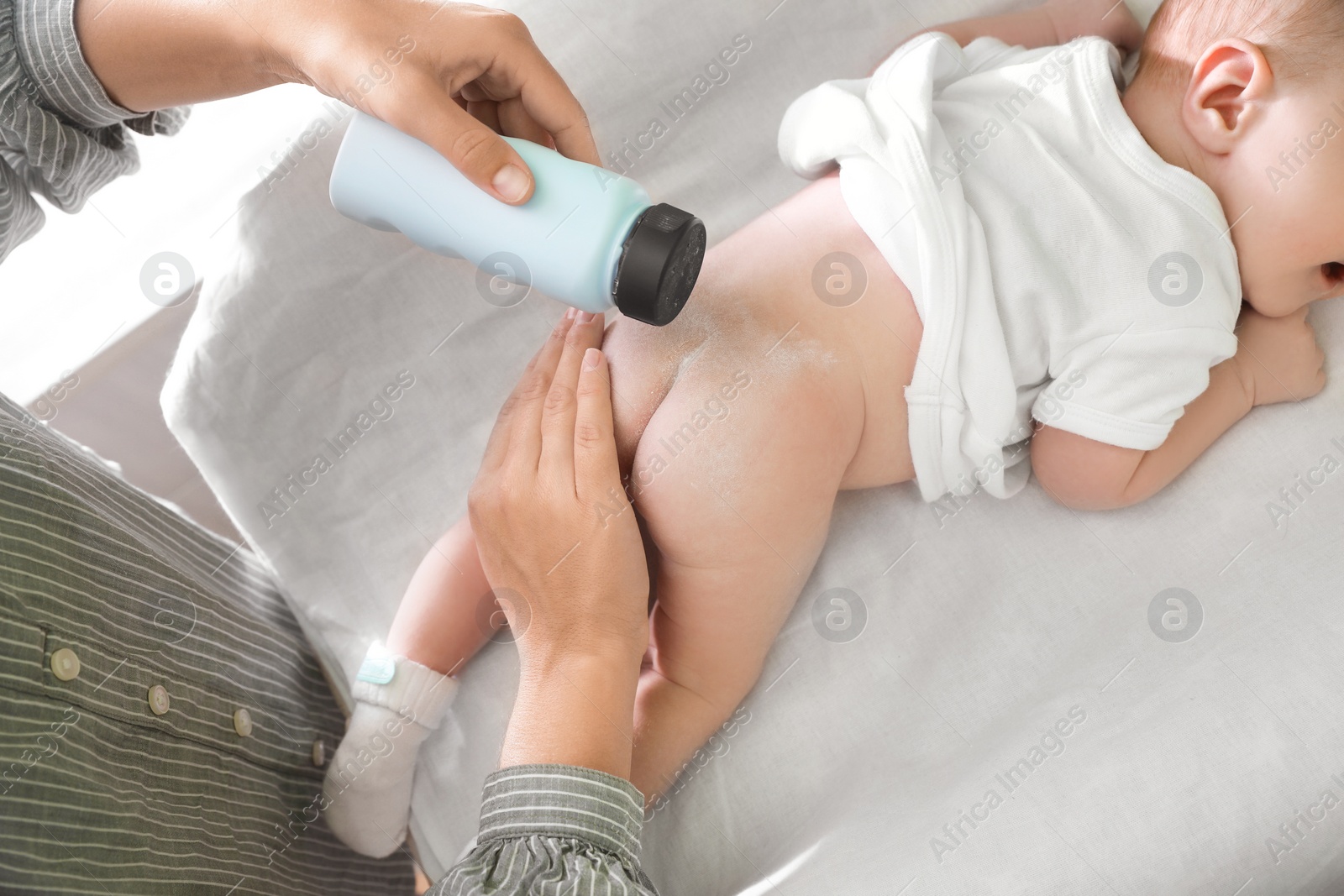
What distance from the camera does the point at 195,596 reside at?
833mm

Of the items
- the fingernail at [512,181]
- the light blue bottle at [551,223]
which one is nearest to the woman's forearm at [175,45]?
the light blue bottle at [551,223]

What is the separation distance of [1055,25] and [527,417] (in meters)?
0.81

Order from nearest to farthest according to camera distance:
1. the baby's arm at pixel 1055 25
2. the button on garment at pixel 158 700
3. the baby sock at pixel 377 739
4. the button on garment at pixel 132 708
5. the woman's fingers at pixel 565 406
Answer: the button on garment at pixel 132 708, the button on garment at pixel 158 700, the woman's fingers at pixel 565 406, the baby sock at pixel 377 739, the baby's arm at pixel 1055 25

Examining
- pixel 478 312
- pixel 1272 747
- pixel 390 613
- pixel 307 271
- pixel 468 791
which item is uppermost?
pixel 307 271

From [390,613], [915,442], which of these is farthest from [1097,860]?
[390,613]

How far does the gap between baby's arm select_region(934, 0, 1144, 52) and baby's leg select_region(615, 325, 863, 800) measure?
0.52 m

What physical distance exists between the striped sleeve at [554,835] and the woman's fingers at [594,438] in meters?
0.24

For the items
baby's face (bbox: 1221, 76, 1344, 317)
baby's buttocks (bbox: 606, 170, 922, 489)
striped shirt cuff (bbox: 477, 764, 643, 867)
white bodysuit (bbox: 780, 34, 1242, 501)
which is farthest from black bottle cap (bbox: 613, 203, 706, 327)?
baby's face (bbox: 1221, 76, 1344, 317)

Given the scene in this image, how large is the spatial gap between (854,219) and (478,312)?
462 mm

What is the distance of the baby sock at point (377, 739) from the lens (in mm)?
924

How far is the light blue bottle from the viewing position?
0.70 metres

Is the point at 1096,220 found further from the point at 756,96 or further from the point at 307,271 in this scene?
the point at 307,271

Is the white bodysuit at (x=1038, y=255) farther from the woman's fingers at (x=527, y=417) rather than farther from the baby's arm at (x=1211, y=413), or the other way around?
the woman's fingers at (x=527, y=417)

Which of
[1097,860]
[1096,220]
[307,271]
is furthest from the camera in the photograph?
[307,271]
